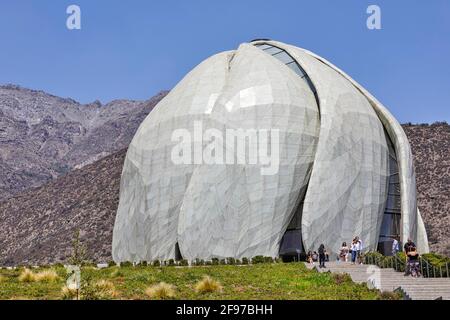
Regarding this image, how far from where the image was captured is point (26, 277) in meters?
23.9

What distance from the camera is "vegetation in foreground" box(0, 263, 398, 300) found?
62.8 feet

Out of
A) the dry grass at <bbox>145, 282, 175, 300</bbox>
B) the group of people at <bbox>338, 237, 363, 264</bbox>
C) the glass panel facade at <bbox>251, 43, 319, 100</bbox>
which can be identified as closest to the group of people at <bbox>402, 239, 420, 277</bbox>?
the group of people at <bbox>338, 237, 363, 264</bbox>

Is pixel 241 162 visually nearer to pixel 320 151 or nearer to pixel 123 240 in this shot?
pixel 320 151

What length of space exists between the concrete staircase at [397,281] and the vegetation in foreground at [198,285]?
1102mm

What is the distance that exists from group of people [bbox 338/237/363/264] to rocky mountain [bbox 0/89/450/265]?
133 ft

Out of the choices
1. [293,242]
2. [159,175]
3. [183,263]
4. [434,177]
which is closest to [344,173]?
[293,242]

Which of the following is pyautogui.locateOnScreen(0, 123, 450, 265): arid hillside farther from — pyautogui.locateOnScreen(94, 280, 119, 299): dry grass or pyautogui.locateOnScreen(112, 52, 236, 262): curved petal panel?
pyautogui.locateOnScreen(94, 280, 119, 299): dry grass

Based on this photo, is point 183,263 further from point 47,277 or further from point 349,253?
point 47,277

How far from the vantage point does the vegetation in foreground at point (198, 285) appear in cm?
1914

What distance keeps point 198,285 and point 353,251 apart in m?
14.4

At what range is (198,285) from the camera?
20.7m
